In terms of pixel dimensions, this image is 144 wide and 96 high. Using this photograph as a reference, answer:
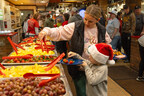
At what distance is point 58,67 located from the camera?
2707 mm

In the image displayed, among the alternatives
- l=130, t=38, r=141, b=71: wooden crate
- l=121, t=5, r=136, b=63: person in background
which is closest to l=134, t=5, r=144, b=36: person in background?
l=121, t=5, r=136, b=63: person in background

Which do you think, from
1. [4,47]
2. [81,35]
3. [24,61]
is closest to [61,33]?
[81,35]

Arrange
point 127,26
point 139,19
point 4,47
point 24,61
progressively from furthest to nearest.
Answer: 1. point 139,19
2. point 127,26
3. point 4,47
4. point 24,61

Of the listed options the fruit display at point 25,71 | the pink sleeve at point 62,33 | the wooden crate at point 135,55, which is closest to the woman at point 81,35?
the pink sleeve at point 62,33

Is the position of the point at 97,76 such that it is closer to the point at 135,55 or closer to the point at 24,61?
the point at 24,61

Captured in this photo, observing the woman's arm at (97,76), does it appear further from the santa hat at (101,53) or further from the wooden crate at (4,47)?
the wooden crate at (4,47)

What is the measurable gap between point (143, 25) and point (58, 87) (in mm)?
5979

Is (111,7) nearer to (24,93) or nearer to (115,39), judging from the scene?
(115,39)

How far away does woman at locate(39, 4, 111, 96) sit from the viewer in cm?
232

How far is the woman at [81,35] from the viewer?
232 centimetres

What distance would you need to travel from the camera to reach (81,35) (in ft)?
7.95

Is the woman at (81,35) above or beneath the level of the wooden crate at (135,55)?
above

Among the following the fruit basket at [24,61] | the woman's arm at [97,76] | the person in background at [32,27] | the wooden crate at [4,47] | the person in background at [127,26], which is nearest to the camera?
the woman's arm at [97,76]

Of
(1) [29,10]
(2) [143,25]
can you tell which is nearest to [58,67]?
(2) [143,25]
